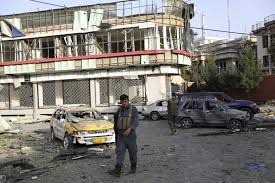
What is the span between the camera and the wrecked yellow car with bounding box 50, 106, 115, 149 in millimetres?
15250

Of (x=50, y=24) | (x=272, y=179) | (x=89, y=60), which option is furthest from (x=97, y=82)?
(x=272, y=179)

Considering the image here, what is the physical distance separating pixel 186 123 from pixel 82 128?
300 inches

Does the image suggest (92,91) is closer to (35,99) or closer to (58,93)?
(58,93)

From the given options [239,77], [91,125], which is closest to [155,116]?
[91,125]

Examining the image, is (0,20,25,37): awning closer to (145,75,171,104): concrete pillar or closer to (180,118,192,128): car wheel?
(145,75,171,104): concrete pillar

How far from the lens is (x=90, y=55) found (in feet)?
114

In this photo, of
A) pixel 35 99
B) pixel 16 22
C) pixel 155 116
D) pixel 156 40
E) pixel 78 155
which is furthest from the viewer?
pixel 16 22

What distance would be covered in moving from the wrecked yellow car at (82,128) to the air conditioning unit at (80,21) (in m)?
18.9

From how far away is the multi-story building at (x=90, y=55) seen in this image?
33594 mm

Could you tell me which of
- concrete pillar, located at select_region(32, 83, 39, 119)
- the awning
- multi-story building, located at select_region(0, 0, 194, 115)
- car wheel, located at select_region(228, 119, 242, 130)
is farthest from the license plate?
the awning

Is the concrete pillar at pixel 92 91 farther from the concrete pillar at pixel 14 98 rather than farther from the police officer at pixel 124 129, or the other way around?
the police officer at pixel 124 129

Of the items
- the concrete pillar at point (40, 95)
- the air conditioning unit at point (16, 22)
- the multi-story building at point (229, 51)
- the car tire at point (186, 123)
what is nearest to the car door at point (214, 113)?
the car tire at point (186, 123)

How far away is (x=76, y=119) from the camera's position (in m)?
16.4

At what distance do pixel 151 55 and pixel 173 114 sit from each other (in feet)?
45.8
